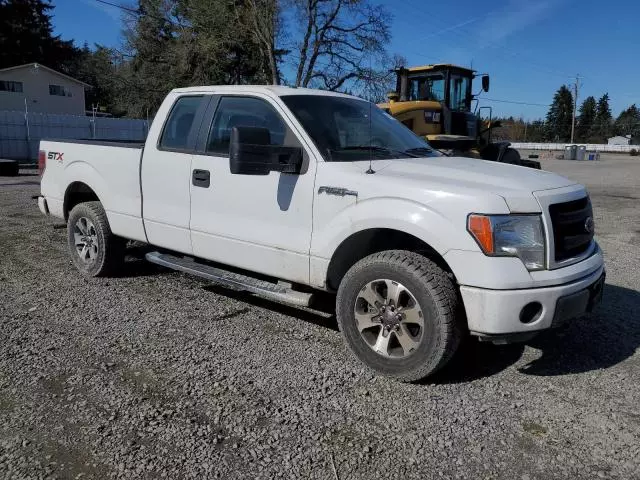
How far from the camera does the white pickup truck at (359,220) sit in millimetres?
3332

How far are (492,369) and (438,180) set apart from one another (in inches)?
55.1

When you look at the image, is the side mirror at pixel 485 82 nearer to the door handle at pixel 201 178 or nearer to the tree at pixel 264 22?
the door handle at pixel 201 178

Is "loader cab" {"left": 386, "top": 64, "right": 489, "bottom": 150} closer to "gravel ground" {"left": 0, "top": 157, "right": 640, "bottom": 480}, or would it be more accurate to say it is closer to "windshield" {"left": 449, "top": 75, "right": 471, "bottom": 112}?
"windshield" {"left": 449, "top": 75, "right": 471, "bottom": 112}

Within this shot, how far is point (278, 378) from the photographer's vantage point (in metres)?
3.68

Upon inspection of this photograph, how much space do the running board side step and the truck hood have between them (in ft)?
3.58

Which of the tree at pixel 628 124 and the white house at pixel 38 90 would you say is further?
the tree at pixel 628 124

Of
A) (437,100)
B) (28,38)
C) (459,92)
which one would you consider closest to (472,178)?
(437,100)

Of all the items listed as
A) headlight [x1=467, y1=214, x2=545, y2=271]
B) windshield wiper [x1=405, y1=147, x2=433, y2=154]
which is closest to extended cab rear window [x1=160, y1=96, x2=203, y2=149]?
windshield wiper [x1=405, y1=147, x2=433, y2=154]

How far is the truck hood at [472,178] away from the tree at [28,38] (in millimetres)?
57609

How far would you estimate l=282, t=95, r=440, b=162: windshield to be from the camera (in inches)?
167

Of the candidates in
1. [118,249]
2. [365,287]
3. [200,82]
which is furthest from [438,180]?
[200,82]

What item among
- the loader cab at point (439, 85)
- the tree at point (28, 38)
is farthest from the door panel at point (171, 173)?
the tree at point (28, 38)

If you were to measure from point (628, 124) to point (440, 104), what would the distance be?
11218 cm

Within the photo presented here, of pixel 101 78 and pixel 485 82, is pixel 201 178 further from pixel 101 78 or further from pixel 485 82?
pixel 101 78
